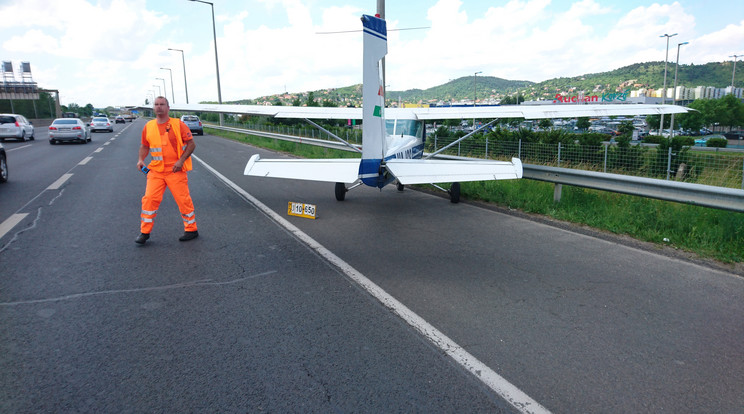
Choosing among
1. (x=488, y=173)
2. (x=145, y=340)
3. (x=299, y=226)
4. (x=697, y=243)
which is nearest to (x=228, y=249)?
(x=299, y=226)

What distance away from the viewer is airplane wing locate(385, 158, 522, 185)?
23.4 feet

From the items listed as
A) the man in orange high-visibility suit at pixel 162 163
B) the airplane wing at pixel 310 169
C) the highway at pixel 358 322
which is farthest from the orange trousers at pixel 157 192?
the airplane wing at pixel 310 169

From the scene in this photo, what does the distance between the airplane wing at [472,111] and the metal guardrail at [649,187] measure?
1.16 metres

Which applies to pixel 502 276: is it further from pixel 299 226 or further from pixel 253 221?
pixel 253 221

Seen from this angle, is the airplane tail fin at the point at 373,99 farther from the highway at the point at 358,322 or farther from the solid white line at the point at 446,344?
the solid white line at the point at 446,344

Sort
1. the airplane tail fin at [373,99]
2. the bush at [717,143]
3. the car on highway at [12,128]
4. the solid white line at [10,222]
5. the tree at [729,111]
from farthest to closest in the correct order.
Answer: the tree at [729,111] < the bush at [717,143] < the car on highway at [12,128] < the airplane tail fin at [373,99] < the solid white line at [10,222]

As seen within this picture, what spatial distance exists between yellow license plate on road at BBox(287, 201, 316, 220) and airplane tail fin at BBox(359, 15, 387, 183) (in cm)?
119

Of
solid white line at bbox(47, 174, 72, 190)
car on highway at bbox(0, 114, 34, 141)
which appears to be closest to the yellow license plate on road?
solid white line at bbox(47, 174, 72, 190)

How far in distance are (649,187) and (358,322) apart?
5918 millimetres

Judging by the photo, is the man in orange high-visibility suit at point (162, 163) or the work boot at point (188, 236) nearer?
the man in orange high-visibility suit at point (162, 163)

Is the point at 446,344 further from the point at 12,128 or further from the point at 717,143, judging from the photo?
the point at 717,143

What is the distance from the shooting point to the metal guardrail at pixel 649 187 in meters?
6.17

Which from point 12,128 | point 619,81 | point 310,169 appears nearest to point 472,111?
point 310,169

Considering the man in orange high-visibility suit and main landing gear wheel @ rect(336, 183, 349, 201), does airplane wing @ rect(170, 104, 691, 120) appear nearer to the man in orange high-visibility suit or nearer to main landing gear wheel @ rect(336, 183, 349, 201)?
main landing gear wheel @ rect(336, 183, 349, 201)
